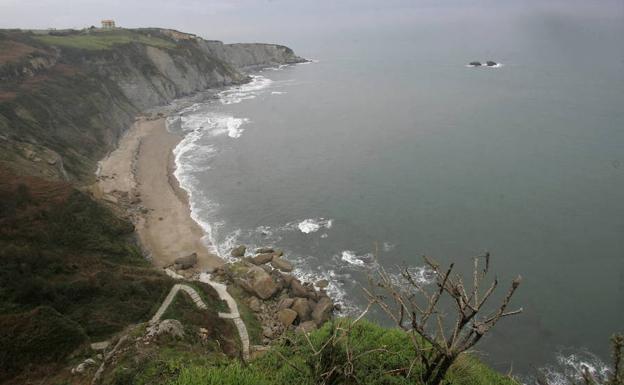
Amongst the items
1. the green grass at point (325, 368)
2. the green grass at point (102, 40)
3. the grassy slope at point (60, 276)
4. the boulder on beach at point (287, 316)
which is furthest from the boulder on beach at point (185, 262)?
the green grass at point (102, 40)

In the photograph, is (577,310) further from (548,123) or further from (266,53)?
(266,53)

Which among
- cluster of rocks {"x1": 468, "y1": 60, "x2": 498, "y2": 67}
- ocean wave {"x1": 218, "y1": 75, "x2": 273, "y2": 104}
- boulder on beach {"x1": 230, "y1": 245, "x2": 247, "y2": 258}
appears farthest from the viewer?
cluster of rocks {"x1": 468, "y1": 60, "x2": 498, "y2": 67}

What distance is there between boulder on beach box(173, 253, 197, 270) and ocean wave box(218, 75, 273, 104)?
62095 mm

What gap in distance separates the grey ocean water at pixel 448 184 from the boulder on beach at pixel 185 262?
3.28 metres

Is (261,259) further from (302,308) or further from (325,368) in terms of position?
(325,368)

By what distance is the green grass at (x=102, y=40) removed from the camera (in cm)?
8062

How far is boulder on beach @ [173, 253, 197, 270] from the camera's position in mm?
32062

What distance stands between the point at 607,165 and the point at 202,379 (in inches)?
2028

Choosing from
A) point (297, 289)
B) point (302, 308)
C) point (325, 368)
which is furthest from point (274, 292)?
point (325, 368)

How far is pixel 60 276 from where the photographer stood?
23484 mm

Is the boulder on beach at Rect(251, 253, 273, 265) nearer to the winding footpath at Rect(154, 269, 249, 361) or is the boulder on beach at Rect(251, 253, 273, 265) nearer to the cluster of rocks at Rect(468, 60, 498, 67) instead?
the winding footpath at Rect(154, 269, 249, 361)

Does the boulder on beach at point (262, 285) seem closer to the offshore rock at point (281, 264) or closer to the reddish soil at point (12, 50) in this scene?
the offshore rock at point (281, 264)

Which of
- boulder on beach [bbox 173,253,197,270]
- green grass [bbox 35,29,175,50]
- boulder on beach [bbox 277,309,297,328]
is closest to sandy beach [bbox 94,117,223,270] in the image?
boulder on beach [bbox 173,253,197,270]

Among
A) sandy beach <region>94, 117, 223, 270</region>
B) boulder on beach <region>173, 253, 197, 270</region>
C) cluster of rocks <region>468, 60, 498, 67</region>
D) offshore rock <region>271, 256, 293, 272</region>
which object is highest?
cluster of rocks <region>468, 60, 498, 67</region>
